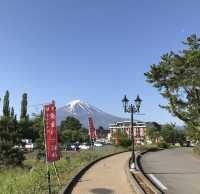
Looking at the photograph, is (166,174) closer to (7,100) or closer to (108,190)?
(108,190)

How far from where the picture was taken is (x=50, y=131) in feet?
53.5

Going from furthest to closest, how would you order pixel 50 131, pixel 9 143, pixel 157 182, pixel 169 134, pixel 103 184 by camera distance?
pixel 169 134, pixel 9 143, pixel 157 182, pixel 103 184, pixel 50 131

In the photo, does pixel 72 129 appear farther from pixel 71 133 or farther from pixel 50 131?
pixel 50 131

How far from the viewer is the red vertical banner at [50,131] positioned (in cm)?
1619

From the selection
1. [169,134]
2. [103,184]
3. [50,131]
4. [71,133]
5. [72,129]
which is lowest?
[103,184]

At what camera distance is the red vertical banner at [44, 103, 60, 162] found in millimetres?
16188

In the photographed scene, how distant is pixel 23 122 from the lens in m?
101

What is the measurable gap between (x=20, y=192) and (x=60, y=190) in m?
1.80

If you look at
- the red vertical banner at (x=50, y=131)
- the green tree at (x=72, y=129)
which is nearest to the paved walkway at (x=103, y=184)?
the red vertical banner at (x=50, y=131)

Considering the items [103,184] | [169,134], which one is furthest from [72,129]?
[103,184]

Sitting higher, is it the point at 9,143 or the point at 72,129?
the point at 72,129

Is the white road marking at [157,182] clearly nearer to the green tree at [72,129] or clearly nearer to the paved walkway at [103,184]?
the paved walkway at [103,184]

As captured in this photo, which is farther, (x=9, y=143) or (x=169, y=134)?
(x=169, y=134)

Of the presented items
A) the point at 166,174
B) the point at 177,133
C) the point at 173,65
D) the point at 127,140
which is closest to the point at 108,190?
the point at 166,174
